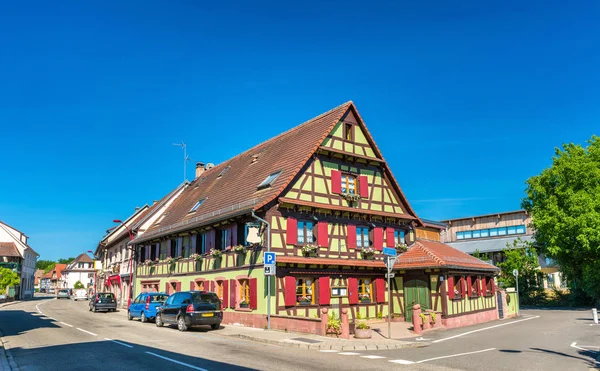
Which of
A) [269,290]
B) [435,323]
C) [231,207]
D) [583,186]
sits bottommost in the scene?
[435,323]

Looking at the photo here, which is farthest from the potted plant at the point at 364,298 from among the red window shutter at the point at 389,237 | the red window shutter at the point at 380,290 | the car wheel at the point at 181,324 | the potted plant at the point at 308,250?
the car wheel at the point at 181,324

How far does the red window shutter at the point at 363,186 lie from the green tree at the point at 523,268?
22310 mm

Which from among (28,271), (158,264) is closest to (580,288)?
(158,264)

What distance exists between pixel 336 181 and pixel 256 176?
→ 15.5 feet

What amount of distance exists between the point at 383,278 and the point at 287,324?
871cm

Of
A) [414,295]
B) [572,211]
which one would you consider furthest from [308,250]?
[572,211]

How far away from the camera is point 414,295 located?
24766 millimetres

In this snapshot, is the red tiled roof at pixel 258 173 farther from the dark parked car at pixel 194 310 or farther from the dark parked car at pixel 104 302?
the dark parked car at pixel 104 302

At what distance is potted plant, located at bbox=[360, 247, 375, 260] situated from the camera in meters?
25.9

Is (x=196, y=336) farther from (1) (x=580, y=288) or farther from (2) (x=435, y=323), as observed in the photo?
(1) (x=580, y=288)

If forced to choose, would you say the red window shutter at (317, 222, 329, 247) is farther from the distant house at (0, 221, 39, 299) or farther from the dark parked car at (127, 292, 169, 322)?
the distant house at (0, 221, 39, 299)

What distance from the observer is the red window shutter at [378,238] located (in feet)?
87.7

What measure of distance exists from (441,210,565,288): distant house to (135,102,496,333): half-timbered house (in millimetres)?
26765

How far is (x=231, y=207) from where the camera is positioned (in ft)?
81.9
